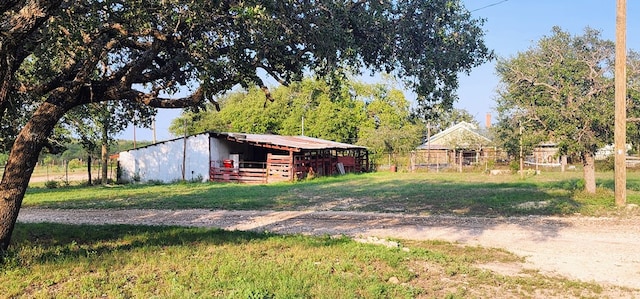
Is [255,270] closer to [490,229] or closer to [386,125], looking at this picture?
[490,229]

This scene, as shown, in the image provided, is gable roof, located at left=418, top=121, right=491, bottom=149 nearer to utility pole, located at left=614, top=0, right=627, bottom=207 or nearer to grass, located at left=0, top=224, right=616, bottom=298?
utility pole, located at left=614, top=0, right=627, bottom=207

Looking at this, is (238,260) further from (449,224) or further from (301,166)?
(301,166)

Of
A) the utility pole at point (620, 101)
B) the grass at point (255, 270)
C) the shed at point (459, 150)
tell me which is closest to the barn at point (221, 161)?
the shed at point (459, 150)

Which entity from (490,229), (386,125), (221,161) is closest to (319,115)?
(386,125)

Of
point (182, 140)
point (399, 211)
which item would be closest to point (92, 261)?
point (399, 211)

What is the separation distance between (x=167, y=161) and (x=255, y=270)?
1239 inches

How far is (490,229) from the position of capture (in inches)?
448

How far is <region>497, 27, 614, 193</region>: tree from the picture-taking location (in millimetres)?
16984

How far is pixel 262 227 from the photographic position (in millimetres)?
11992

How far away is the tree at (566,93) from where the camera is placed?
669 inches

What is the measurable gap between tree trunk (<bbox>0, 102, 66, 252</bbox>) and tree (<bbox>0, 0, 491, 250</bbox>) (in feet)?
0.05

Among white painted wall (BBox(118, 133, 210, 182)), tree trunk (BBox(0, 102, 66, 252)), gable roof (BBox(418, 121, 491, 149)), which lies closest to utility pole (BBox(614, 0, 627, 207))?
tree trunk (BBox(0, 102, 66, 252))

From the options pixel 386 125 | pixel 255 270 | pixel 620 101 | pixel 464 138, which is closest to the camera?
pixel 255 270

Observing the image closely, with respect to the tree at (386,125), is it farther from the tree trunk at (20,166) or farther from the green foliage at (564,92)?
the tree trunk at (20,166)
